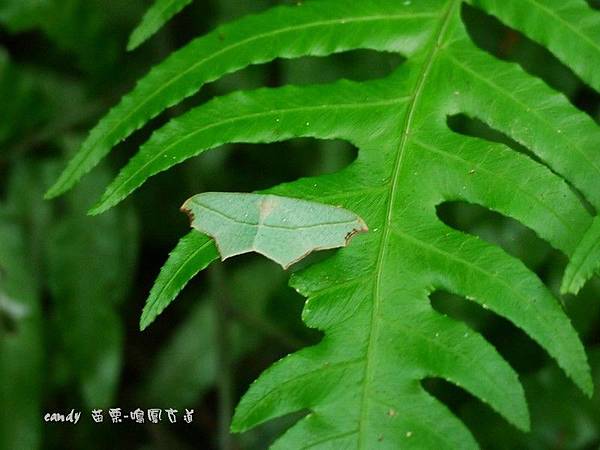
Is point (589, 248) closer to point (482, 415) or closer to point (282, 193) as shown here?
point (282, 193)

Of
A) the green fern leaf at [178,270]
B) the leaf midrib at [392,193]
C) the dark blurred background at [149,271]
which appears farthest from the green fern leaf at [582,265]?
the dark blurred background at [149,271]

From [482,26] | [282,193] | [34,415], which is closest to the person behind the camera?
[282,193]

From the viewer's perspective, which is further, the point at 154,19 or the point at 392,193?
the point at 154,19

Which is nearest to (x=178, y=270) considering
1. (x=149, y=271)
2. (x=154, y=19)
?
(x=154, y=19)

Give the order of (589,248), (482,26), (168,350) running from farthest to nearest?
1. (168,350)
2. (482,26)
3. (589,248)

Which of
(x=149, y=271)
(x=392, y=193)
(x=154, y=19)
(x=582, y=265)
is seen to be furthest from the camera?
(x=149, y=271)

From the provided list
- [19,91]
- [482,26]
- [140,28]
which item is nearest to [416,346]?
[140,28]

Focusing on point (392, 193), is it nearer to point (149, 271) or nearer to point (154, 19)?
point (154, 19)
